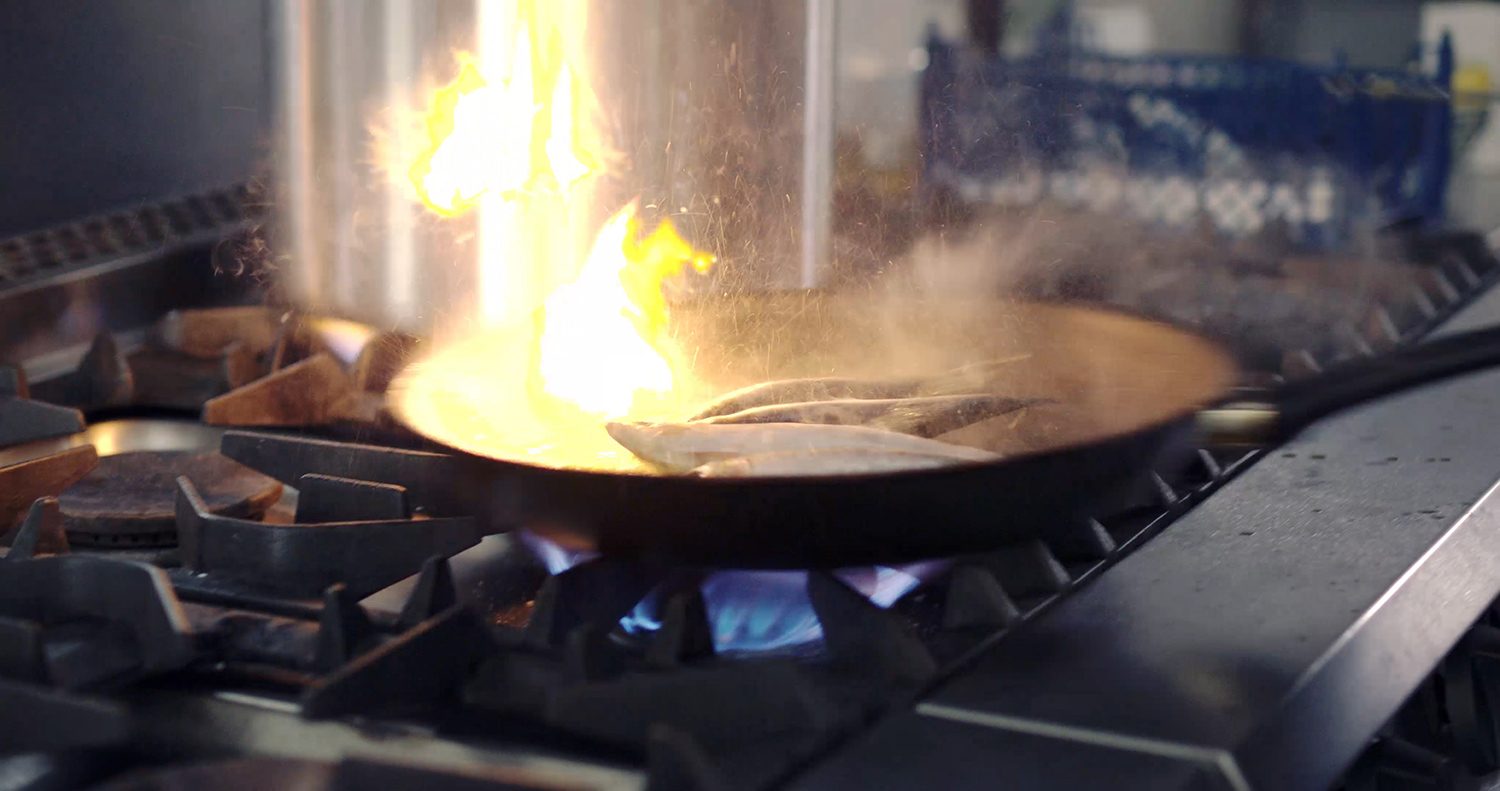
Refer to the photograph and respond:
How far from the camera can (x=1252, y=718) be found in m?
0.54

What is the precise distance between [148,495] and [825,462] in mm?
454

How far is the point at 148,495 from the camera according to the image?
2.79ft

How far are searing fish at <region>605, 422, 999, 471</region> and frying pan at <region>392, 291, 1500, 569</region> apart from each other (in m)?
0.05

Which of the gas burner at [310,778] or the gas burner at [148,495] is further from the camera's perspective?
the gas burner at [148,495]

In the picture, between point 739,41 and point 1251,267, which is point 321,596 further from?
point 1251,267

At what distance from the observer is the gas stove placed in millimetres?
523

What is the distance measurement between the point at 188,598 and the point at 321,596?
7 centimetres

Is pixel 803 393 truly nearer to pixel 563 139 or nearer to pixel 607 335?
pixel 607 335

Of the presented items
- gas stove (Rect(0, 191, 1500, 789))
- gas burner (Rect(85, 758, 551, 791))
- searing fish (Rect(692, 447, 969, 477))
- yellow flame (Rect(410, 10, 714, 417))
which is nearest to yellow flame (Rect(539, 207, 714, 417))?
yellow flame (Rect(410, 10, 714, 417))

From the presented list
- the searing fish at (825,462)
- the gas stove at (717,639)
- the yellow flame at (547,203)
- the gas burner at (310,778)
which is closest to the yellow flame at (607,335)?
the yellow flame at (547,203)

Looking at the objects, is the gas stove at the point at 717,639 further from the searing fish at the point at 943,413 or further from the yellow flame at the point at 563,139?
the yellow flame at the point at 563,139

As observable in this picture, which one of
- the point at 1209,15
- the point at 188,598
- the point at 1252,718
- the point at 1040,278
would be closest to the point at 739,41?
the point at 1040,278

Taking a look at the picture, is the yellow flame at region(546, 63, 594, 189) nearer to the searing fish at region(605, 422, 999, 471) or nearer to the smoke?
the smoke

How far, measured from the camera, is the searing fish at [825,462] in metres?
0.68
